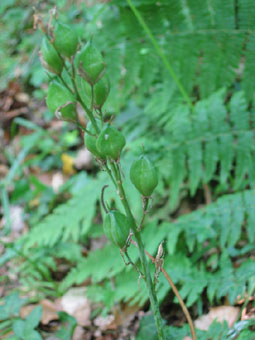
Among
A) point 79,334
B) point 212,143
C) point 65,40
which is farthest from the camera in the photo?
point 212,143

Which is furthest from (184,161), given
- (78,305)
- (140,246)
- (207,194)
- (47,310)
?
(140,246)

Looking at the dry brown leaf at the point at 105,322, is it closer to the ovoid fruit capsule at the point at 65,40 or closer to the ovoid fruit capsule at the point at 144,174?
the ovoid fruit capsule at the point at 144,174

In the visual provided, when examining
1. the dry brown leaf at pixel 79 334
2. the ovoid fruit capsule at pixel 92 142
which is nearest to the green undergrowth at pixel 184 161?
the dry brown leaf at pixel 79 334

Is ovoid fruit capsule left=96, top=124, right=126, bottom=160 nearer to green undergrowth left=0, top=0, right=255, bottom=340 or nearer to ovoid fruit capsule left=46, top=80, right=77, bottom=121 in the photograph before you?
ovoid fruit capsule left=46, top=80, right=77, bottom=121

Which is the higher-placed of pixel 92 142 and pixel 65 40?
pixel 65 40

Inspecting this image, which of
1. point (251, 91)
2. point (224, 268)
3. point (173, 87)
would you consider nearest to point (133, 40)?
point (173, 87)

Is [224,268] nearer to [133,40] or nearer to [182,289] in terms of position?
[182,289]

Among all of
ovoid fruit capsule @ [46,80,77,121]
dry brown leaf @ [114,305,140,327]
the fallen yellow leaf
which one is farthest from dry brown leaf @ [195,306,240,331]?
the fallen yellow leaf

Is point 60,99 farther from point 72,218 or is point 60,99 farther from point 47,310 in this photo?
point 47,310
